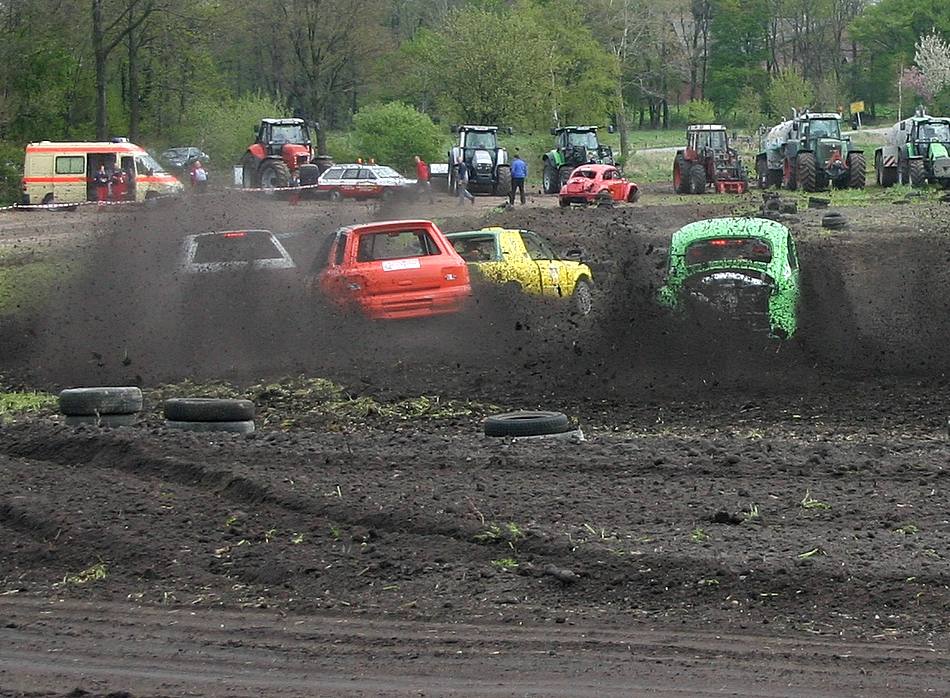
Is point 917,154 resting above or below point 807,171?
above

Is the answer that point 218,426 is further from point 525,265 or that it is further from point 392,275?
point 525,265

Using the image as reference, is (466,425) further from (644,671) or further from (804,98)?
(804,98)

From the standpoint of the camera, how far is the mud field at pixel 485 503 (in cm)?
589

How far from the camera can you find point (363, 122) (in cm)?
5825

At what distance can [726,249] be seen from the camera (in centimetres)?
1477

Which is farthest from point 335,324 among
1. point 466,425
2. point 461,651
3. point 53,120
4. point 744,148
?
point 744,148

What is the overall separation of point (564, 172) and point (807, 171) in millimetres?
9524

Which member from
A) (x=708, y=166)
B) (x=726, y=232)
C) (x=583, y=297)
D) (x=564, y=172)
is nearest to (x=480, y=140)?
(x=564, y=172)

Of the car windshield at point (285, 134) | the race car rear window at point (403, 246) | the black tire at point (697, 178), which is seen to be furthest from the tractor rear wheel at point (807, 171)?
the race car rear window at point (403, 246)

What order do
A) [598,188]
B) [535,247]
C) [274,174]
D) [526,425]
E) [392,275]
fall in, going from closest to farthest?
[526,425] < [392,275] < [535,247] < [598,188] < [274,174]

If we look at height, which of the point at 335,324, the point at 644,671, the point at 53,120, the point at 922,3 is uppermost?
the point at 922,3

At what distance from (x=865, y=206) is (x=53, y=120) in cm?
3309

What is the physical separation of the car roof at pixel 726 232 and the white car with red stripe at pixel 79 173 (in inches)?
1093

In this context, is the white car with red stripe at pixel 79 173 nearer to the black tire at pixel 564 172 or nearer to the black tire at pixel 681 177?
the black tire at pixel 564 172
